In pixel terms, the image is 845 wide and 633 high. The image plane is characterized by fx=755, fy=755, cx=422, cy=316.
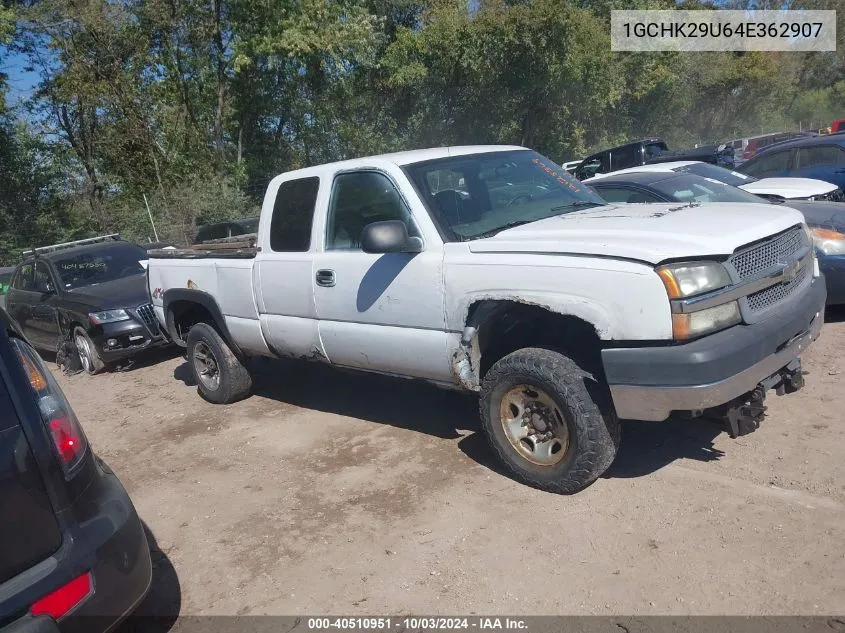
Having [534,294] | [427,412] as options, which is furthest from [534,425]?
[427,412]

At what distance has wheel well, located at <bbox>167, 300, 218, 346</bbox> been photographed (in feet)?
22.6

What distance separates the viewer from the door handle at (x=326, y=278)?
17.0 ft

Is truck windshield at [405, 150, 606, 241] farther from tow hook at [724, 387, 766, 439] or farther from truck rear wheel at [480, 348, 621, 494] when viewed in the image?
tow hook at [724, 387, 766, 439]

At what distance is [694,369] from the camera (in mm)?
3539

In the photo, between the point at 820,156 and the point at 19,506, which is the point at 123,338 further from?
the point at 820,156

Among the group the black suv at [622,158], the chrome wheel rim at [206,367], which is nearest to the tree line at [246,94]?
the black suv at [622,158]

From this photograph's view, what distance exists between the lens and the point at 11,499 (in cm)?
260

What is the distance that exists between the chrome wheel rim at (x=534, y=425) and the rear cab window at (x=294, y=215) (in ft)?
6.53

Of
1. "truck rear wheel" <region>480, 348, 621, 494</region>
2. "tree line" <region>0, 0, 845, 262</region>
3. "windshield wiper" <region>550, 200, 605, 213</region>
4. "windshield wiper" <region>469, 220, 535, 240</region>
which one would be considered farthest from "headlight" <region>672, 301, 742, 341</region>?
"tree line" <region>0, 0, 845, 262</region>

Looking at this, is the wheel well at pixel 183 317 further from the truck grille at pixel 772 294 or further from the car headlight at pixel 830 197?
the car headlight at pixel 830 197

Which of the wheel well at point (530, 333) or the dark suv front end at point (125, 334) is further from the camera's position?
the dark suv front end at point (125, 334)

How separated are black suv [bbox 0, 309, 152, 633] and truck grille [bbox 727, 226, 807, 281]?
3072 mm

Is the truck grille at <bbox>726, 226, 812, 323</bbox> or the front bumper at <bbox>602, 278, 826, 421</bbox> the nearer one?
the front bumper at <bbox>602, 278, 826, 421</bbox>

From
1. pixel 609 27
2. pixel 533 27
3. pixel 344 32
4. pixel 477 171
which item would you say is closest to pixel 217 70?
pixel 344 32
